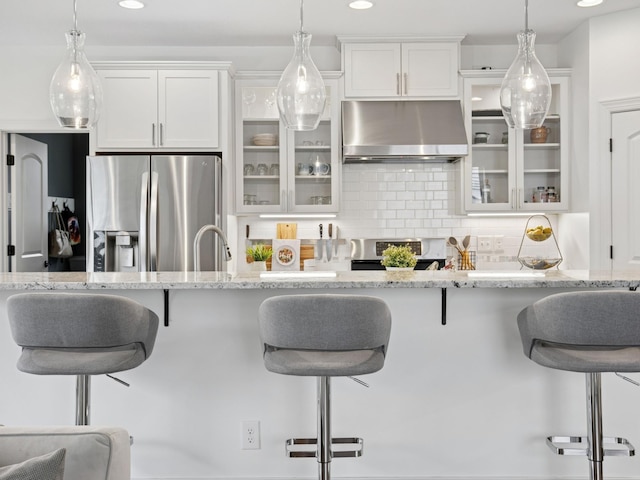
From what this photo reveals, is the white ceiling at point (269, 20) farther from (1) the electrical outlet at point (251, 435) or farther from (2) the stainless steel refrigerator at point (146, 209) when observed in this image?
(1) the electrical outlet at point (251, 435)

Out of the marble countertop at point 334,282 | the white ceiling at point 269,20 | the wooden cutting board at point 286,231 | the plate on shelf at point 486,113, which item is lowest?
the marble countertop at point 334,282

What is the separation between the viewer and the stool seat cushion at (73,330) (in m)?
2.19

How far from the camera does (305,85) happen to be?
263 cm

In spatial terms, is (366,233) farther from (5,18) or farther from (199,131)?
(5,18)

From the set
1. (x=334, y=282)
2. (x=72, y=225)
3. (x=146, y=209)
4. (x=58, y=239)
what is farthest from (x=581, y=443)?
(x=72, y=225)

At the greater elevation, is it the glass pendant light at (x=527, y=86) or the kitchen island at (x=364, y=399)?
the glass pendant light at (x=527, y=86)

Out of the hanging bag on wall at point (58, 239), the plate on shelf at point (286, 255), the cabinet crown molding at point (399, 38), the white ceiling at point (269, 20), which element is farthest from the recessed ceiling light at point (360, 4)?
the hanging bag on wall at point (58, 239)

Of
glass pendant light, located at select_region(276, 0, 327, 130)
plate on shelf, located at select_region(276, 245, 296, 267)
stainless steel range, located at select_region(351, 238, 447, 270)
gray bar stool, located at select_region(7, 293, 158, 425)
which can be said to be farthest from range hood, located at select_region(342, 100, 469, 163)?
gray bar stool, located at select_region(7, 293, 158, 425)

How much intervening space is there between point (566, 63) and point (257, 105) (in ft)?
7.57

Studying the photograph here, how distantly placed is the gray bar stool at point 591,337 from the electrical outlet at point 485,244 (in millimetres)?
2697

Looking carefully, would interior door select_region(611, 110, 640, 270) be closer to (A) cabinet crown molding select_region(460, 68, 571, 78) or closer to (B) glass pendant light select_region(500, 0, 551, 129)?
(A) cabinet crown molding select_region(460, 68, 571, 78)

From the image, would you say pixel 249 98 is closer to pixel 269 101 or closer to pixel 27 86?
pixel 269 101

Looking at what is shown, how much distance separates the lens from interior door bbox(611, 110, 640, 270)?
13.7 feet

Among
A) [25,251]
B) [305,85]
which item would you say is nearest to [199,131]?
[25,251]
